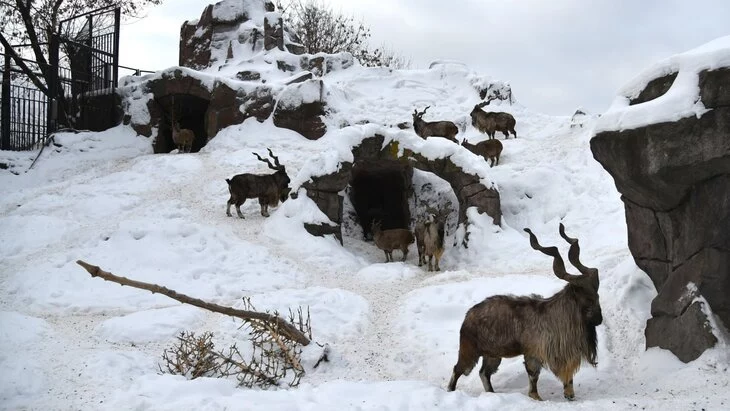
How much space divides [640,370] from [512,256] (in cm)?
531

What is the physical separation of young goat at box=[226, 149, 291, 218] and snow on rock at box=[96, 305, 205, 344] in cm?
532

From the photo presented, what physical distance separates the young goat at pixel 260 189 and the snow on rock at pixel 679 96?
845cm

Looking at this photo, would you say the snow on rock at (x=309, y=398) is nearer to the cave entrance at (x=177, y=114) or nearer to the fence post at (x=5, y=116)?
the cave entrance at (x=177, y=114)

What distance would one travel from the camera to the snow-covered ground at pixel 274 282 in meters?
5.16

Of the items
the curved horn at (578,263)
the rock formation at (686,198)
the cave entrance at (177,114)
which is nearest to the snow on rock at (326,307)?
the curved horn at (578,263)

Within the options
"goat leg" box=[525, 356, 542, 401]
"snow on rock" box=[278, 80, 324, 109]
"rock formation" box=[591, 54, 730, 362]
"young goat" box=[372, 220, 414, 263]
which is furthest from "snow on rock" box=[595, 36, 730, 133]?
"snow on rock" box=[278, 80, 324, 109]

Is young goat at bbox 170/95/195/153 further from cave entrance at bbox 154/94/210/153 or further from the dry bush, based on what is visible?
the dry bush

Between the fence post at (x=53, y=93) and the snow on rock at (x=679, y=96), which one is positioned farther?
the fence post at (x=53, y=93)

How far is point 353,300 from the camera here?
28.4 ft

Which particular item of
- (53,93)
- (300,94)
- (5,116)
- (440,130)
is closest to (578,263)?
(440,130)

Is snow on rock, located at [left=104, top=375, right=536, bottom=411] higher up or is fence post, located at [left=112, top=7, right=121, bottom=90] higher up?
fence post, located at [left=112, top=7, right=121, bottom=90]

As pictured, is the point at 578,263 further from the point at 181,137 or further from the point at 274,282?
the point at 181,137

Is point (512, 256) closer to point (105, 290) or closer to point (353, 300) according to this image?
point (353, 300)

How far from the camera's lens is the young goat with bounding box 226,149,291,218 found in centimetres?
1289
